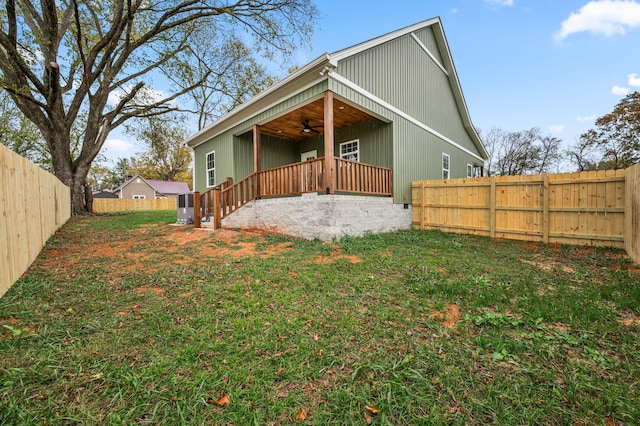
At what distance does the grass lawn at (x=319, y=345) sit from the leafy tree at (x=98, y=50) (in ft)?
38.1

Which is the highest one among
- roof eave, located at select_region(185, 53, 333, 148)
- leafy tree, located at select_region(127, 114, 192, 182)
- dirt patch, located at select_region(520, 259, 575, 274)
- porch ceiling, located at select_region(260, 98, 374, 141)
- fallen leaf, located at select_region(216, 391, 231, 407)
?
leafy tree, located at select_region(127, 114, 192, 182)

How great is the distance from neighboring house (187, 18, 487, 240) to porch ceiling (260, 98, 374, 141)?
4cm

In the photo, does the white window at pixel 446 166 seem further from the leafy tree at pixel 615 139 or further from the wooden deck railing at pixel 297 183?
the leafy tree at pixel 615 139

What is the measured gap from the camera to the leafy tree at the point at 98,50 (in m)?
10.3

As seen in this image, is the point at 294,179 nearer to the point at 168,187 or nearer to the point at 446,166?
the point at 446,166

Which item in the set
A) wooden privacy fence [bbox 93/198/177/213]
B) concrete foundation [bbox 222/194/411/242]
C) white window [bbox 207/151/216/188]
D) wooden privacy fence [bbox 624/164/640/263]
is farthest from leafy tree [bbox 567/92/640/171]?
wooden privacy fence [bbox 93/198/177/213]

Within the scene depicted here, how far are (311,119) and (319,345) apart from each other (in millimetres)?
7700

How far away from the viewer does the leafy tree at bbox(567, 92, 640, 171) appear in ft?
57.9

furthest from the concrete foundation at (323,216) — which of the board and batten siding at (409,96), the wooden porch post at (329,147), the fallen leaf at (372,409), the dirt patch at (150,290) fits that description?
the fallen leaf at (372,409)

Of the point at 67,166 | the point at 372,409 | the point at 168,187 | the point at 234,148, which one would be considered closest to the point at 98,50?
the point at 67,166

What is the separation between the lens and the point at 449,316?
2689 mm

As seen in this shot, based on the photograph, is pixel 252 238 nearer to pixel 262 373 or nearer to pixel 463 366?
pixel 262 373

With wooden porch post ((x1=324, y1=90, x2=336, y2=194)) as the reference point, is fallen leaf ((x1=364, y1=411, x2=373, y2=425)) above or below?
below

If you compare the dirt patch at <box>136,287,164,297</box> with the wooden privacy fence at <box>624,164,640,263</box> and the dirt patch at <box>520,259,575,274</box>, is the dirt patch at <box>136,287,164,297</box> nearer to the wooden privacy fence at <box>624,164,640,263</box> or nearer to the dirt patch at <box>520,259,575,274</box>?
the dirt patch at <box>520,259,575,274</box>
